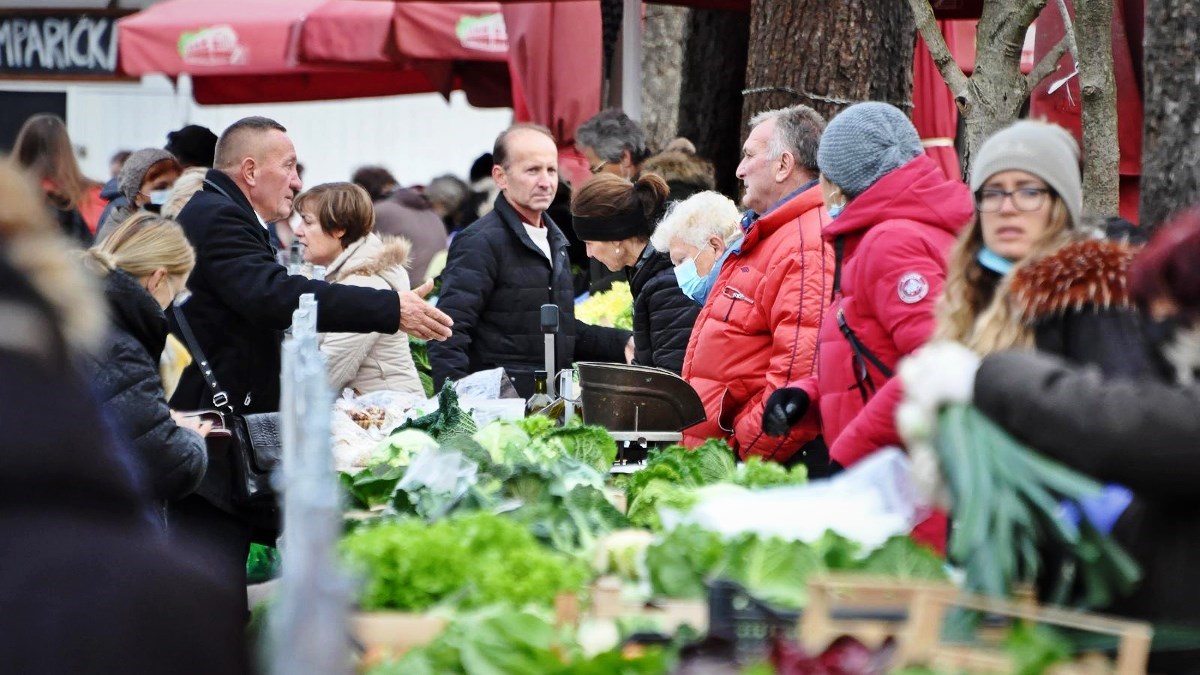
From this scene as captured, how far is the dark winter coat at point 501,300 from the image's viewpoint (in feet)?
24.3

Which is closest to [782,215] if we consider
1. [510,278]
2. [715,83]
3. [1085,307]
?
[510,278]

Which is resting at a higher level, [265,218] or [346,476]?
[265,218]

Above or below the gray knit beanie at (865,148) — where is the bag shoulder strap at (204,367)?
below

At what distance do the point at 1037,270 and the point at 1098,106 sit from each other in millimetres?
2863

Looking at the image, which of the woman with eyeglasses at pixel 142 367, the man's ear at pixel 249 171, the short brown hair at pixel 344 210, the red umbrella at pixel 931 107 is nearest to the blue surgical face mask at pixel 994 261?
the woman with eyeglasses at pixel 142 367

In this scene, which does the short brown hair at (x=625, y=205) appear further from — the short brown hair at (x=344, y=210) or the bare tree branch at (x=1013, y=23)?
the bare tree branch at (x=1013, y=23)

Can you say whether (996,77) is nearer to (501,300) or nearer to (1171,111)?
(1171,111)

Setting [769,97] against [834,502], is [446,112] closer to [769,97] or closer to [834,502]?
[769,97]

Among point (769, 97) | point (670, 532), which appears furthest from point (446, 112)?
point (670, 532)

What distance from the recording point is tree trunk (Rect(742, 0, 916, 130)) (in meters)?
8.01

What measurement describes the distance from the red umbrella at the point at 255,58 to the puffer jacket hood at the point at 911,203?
8.82m

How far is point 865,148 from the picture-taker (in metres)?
4.69

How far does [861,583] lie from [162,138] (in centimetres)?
1974

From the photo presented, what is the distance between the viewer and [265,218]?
6.55 meters
